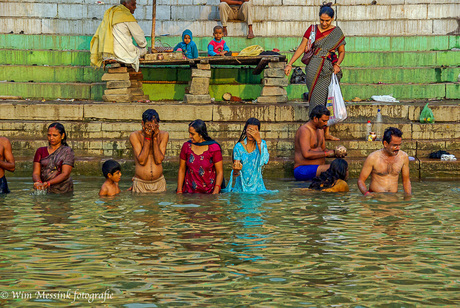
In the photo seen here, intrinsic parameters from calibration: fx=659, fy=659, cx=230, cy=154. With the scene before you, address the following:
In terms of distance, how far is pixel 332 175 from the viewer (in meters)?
8.36

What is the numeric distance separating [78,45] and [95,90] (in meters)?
1.79

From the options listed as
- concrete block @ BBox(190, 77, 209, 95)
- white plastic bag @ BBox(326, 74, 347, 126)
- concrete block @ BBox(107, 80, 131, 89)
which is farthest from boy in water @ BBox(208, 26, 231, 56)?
white plastic bag @ BBox(326, 74, 347, 126)

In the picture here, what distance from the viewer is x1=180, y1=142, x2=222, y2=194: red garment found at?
8.10 metres

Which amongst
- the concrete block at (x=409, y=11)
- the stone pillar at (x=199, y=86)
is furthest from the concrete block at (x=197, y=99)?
the concrete block at (x=409, y=11)

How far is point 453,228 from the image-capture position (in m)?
6.33

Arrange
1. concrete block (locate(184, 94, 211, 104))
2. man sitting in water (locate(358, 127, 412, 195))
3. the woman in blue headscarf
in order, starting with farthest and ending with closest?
1. the woman in blue headscarf
2. concrete block (locate(184, 94, 211, 104))
3. man sitting in water (locate(358, 127, 412, 195))

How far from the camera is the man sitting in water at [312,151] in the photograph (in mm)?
9312

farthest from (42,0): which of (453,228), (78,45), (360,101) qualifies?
(453,228)

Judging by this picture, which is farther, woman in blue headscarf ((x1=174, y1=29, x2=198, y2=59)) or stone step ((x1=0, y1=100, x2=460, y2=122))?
woman in blue headscarf ((x1=174, y1=29, x2=198, y2=59))

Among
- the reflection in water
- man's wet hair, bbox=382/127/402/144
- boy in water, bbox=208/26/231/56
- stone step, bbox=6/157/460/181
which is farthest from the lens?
boy in water, bbox=208/26/231/56

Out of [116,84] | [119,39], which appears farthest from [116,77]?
[119,39]

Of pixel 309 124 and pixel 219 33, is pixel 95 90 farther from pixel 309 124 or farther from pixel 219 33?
pixel 309 124

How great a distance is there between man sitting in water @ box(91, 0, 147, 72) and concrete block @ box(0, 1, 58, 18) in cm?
359

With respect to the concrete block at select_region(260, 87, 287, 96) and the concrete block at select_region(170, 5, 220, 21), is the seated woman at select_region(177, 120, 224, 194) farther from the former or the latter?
the concrete block at select_region(170, 5, 220, 21)
